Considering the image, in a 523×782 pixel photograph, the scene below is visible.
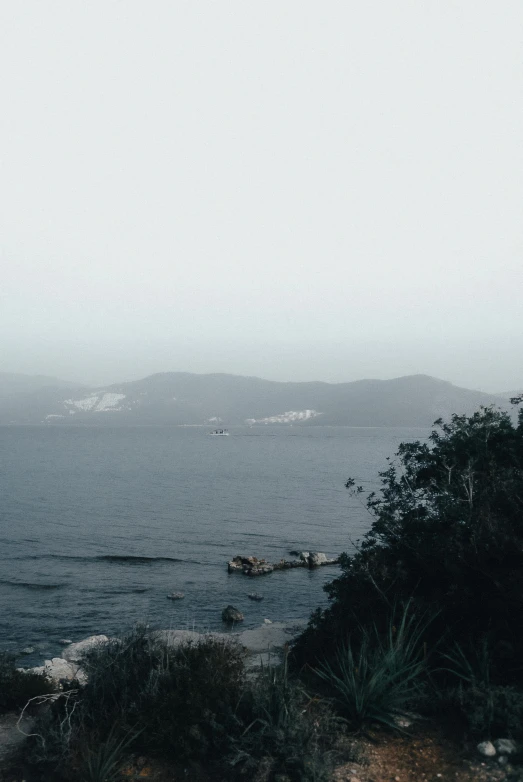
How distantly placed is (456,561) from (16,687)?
342 inches

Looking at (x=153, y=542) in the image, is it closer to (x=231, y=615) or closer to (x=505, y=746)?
(x=231, y=615)

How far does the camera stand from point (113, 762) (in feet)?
22.0

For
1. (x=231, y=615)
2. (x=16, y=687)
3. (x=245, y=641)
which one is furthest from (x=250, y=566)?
(x=16, y=687)

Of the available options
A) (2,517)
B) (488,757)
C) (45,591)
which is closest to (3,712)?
(488,757)

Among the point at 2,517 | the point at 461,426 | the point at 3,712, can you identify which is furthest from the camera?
the point at 2,517

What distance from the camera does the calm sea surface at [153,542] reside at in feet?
86.9

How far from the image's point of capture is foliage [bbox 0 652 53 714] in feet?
34.1

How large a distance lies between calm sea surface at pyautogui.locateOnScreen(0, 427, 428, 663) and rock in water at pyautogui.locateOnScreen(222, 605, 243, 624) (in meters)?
0.44

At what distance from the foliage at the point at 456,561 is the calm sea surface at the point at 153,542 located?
9.52 m

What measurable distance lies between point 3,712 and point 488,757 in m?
8.34

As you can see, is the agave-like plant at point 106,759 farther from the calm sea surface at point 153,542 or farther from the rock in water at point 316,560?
the rock in water at point 316,560

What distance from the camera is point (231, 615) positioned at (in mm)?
25172

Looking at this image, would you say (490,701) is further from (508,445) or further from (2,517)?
(2,517)

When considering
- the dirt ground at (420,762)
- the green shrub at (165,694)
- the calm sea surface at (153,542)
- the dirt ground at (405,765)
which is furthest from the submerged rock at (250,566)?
the dirt ground at (420,762)
